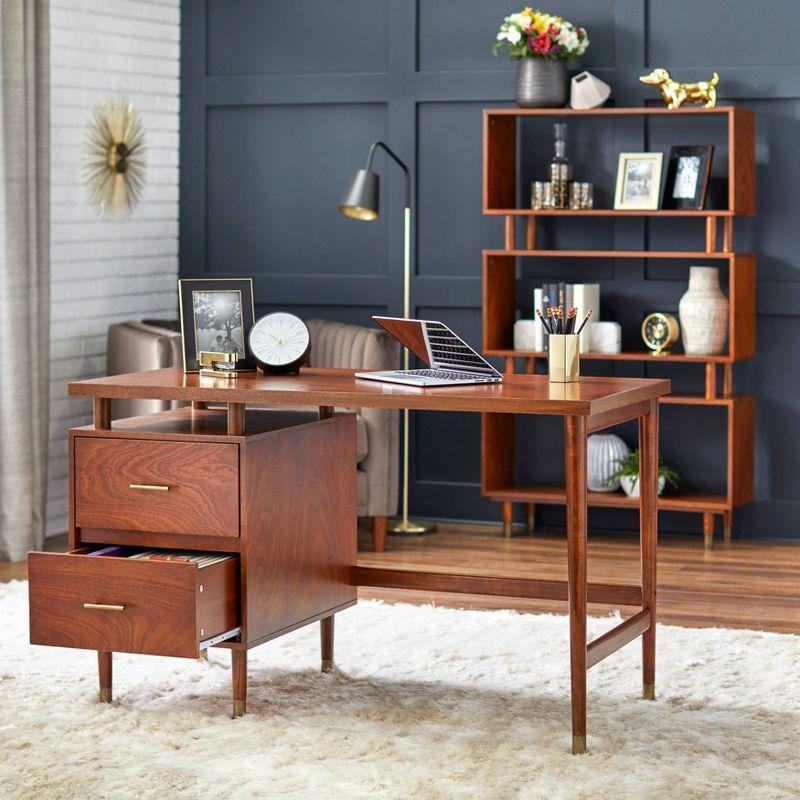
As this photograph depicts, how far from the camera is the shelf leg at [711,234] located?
5.26m

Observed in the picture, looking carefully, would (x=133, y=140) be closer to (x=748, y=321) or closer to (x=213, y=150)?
(x=213, y=150)

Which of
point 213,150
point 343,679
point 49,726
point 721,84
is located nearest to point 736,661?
point 343,679

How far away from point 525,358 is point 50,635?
2856 mm

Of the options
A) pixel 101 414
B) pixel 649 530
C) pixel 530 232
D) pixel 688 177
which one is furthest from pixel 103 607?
pixel 688 177

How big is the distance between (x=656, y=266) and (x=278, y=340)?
252cm

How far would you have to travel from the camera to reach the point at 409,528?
5.66 meters

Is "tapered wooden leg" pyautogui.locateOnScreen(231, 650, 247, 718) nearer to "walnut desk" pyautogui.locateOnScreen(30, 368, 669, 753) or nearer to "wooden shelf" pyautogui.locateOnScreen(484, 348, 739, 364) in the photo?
"walnut desk" pyautogui.locateOnScreen(30, 368, 669, 753)

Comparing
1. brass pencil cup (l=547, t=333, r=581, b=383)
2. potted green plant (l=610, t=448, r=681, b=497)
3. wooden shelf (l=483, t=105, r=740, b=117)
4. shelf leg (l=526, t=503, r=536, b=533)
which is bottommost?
shelf leg (l=526, t=503, r=536, b=533)

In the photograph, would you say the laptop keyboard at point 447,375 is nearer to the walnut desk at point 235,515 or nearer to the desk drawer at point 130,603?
the walnut desk at point 235,515

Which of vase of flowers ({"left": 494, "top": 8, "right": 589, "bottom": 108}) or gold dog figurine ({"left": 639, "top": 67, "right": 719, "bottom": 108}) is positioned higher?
vase of flowers ({"left": 494, "top": 8, "right": 589, "bottom": 108})

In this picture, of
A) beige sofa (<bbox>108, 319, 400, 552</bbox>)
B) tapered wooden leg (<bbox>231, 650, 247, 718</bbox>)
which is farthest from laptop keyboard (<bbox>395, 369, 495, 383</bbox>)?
beige sofa (<bbox>108, 319, 400, 552</bbox>)

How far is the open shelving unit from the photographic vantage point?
525 centimetres

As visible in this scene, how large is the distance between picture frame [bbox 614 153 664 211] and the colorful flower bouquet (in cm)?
44

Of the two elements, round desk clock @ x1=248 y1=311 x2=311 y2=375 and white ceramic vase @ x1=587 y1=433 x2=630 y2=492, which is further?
white ceramic vase @ x1=587 y1=433 x2=630 y2=492
